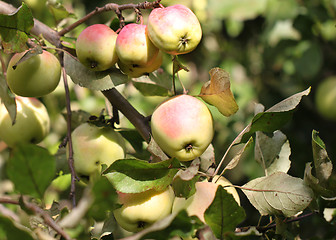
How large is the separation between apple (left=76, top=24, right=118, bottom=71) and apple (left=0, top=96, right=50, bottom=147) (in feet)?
0.84

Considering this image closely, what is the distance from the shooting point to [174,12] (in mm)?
688

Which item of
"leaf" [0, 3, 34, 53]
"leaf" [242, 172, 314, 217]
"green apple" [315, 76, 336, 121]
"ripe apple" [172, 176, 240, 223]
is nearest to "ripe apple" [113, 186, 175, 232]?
"ripe apple" [172, 176, 240, 223]

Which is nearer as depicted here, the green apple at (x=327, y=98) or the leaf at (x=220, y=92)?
the leaf at (x=220, y=92)

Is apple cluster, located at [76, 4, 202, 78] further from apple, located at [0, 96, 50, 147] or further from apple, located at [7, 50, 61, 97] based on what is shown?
apple, located at [0, 96, 50, 147]

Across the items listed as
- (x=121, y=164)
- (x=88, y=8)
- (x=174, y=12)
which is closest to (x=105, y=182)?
(x=121, y=164)

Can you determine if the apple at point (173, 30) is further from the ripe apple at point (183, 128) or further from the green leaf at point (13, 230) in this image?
the green leaf at point (13, 230)

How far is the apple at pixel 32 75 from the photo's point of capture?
757mm

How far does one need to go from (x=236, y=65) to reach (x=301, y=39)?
428 millimetres

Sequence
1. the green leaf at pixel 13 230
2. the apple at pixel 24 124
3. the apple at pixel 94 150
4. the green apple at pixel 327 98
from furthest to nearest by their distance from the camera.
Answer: the green apple at pixel 327 98 → the apple at pixel 24 124 → the apple at pixel 94 150 → the green leaf at pixel 13 230

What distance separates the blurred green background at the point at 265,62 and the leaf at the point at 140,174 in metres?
0.90

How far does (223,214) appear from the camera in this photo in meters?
0.60

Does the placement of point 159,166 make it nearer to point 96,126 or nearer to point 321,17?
point 96,126

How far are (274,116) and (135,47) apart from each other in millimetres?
253

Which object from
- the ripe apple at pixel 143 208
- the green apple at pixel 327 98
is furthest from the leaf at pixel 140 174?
the green apple at pixel 327 98
